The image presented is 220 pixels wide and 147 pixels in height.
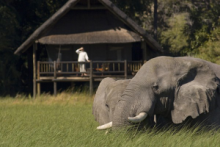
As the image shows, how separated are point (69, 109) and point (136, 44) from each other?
10.6 meters

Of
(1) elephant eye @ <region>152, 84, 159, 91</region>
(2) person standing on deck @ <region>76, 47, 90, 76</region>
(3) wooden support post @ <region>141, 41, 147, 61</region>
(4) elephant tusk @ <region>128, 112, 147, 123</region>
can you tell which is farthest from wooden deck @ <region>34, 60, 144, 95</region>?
(4) elephant tusk @ <region>128, 112, 147, 123</region>

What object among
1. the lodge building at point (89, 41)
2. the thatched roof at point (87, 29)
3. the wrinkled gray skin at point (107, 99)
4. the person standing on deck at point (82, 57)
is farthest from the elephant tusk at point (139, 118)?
the thatched roof at point (87, 29)

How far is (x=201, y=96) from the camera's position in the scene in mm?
9445

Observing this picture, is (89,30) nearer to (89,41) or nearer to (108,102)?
(89,41)

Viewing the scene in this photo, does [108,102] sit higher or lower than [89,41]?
lower

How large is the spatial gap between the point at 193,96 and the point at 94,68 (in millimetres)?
14352

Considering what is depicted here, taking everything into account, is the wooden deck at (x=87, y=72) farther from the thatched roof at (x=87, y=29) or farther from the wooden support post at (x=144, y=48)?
the thatched roof at (x=87, y=29)

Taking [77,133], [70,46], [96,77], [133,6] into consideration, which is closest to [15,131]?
[77,133]

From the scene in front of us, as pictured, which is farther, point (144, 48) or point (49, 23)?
point (144, 48)

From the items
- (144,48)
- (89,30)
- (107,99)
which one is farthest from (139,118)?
(89,30)

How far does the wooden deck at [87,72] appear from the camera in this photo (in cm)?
2281

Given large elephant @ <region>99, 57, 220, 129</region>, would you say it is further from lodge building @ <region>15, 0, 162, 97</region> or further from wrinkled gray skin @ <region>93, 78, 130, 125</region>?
lodge building @ <region>15, 0, 162, 97</region>

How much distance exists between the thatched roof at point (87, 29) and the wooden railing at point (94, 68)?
0.91m

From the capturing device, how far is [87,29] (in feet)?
79.5
